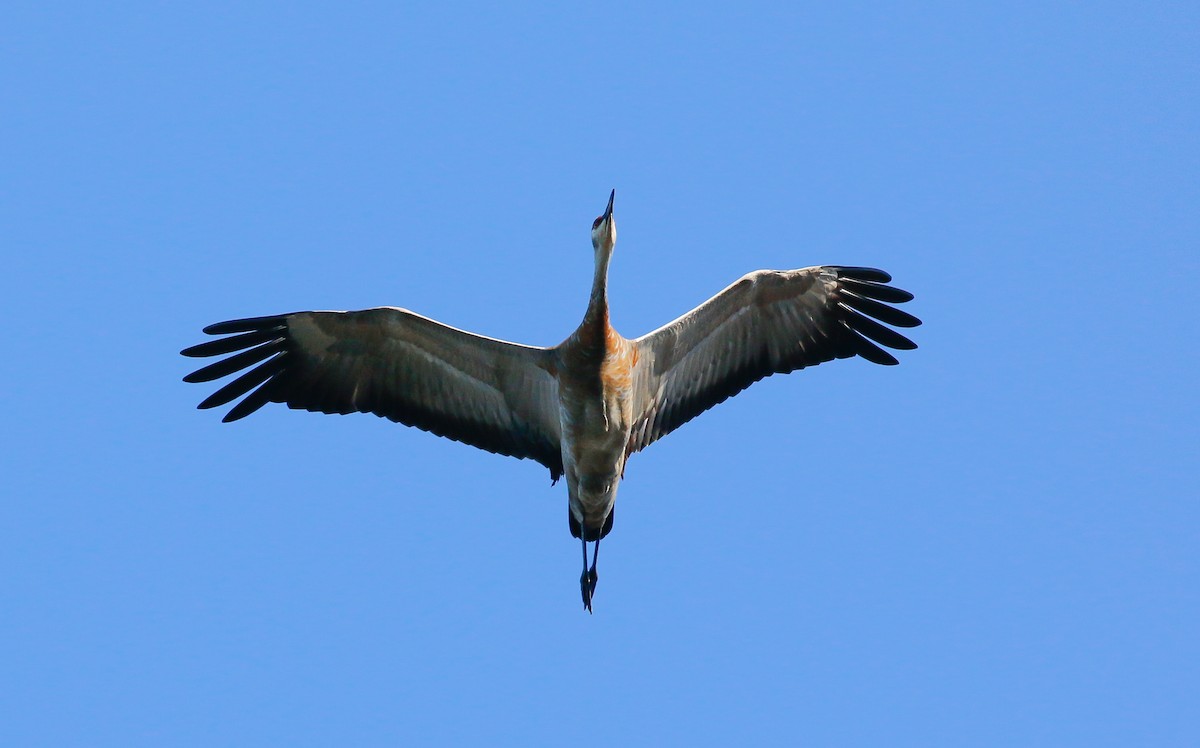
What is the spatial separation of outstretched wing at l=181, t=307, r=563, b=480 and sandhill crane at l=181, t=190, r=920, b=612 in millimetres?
12

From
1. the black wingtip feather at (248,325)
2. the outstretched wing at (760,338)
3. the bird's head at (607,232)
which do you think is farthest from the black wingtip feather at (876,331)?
the black wingtip feather at (248,325)

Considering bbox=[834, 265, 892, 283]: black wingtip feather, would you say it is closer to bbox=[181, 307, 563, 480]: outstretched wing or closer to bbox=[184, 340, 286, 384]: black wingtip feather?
bbox=[181, 307, 563, 480]: outstretched wing

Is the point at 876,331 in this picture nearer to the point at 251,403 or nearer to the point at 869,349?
the point at 869,349

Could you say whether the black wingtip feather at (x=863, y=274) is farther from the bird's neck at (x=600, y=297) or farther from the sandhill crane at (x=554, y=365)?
the bird's neck at (x=600, y=297)

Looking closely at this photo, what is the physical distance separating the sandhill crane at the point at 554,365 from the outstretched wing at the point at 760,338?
1cm

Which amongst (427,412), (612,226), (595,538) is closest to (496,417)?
(427,412)

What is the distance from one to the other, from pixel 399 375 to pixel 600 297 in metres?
2.44

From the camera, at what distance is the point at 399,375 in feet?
41.5

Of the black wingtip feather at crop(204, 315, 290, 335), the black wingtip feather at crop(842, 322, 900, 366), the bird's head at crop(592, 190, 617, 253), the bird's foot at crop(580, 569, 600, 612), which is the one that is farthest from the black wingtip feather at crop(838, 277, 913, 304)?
the black wingtip feather at crop(204, 315, 290, 335)

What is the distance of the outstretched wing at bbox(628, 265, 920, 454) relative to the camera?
12406mm

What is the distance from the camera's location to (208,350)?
11992 mm

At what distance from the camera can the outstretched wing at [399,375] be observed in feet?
40.0

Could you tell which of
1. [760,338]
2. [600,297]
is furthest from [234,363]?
[760,338]

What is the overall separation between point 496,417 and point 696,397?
192 cm
